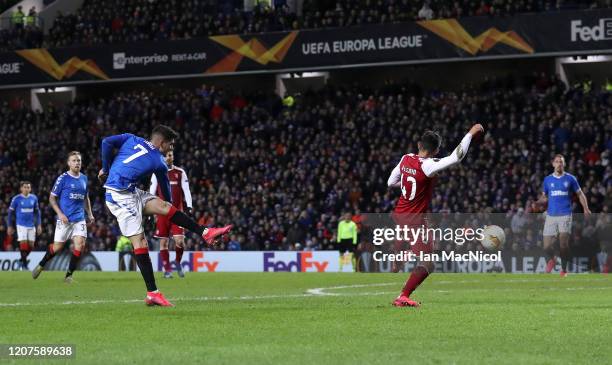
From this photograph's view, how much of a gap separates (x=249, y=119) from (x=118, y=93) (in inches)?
391

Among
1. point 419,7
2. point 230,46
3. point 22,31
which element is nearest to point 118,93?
point 22,31

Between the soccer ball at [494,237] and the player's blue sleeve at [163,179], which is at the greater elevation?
the player's blue sleeve at [163,179]

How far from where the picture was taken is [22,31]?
48.7 metres

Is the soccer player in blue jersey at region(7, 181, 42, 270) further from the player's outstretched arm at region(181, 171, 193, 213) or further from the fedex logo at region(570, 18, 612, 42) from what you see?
the fedex logo at region(570, 18, 612, 42)

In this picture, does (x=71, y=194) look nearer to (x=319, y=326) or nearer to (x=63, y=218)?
(x=63, y=218)

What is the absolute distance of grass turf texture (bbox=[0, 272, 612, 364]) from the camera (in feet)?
26.2

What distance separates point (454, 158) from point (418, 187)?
4.69ft

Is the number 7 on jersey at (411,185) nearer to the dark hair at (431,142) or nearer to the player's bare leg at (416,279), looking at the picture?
the dark hair at (431,142)

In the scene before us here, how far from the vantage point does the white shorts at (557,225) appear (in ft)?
76.5

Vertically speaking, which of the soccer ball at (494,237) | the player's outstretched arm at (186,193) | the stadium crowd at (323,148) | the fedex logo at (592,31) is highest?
the fedex logo at (592,31)

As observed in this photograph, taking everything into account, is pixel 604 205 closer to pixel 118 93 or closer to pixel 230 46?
pixel 230 46

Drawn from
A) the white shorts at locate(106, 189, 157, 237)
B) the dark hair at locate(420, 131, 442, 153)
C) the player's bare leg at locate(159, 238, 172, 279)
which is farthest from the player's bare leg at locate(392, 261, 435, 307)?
the player's bare leg at locate(159, 238, 172, 279)

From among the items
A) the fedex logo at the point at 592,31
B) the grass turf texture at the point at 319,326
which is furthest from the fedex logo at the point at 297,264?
the grass turf texture at the point at 319,326

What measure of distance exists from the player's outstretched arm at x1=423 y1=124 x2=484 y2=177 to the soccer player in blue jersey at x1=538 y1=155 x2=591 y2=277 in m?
10.3
